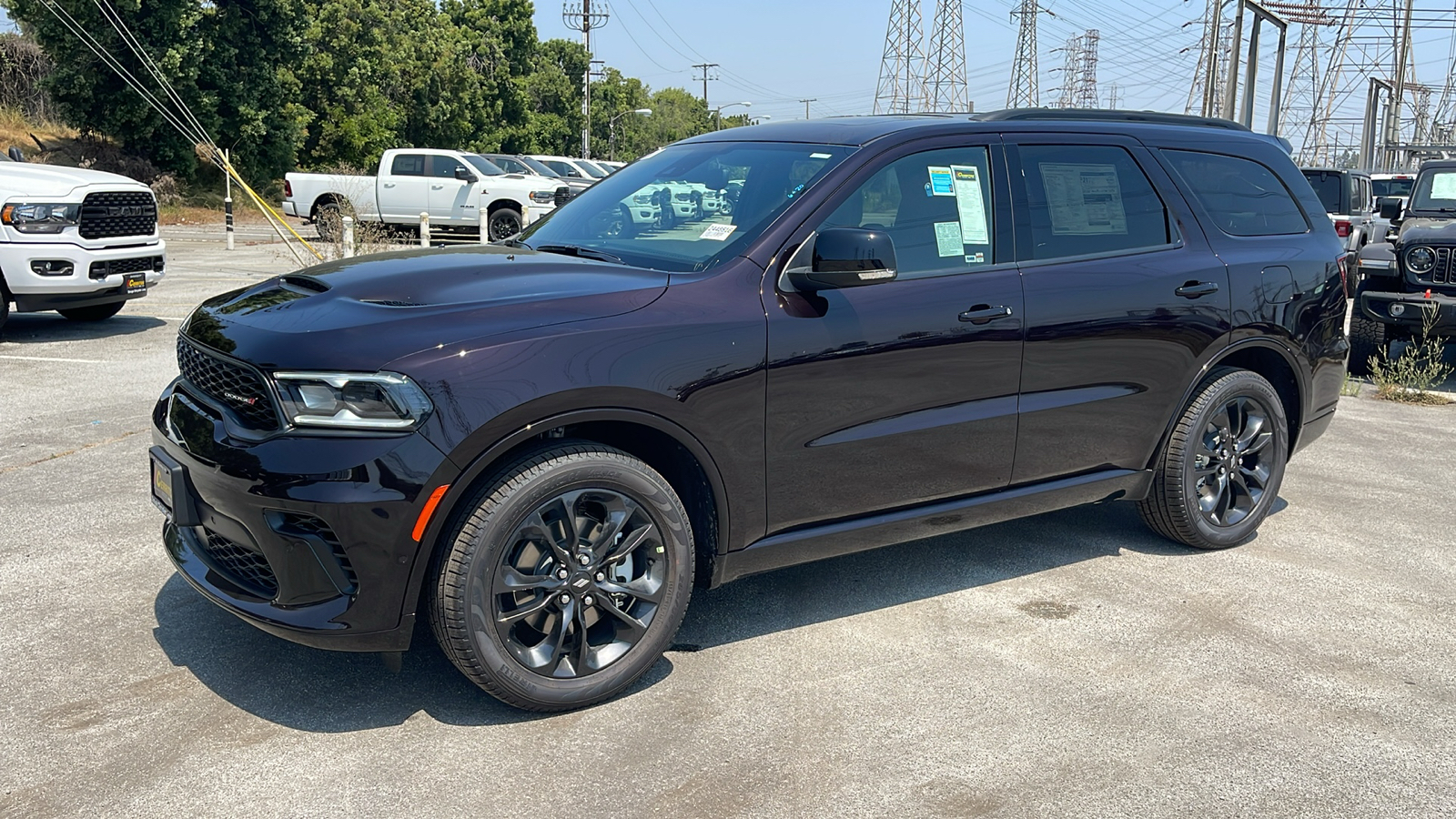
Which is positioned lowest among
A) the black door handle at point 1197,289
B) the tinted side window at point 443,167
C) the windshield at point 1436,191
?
the black door handle at point 1197,289

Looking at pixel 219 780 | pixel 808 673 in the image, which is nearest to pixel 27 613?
pixel 219 780

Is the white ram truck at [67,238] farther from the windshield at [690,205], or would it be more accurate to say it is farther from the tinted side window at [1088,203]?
the tinted side window at [1088,203]

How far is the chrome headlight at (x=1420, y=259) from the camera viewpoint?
9.25 m

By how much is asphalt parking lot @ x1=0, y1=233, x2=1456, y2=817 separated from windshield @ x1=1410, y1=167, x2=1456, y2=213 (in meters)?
7.36

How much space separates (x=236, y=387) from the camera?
332cm

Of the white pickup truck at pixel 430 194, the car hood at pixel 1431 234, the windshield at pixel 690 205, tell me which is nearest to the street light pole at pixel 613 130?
the white pickup truck at pixel 430 194

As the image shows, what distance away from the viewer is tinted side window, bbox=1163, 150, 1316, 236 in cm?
501

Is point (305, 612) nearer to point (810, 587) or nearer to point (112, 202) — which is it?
point (810, 587)

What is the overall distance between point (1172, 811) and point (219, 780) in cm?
257

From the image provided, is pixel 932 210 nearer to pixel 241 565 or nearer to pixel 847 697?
pixel 847 697

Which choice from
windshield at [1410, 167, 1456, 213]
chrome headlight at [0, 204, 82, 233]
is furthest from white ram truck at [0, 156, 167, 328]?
windshield at [1410, 167, 1456, 213]

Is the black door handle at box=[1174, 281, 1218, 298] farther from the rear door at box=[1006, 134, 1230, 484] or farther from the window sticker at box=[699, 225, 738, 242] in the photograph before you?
the window sticker at box=[699, 225, 738, 242]

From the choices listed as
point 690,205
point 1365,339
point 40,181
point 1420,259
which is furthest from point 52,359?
point 1420,259

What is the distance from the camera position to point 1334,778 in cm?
321
